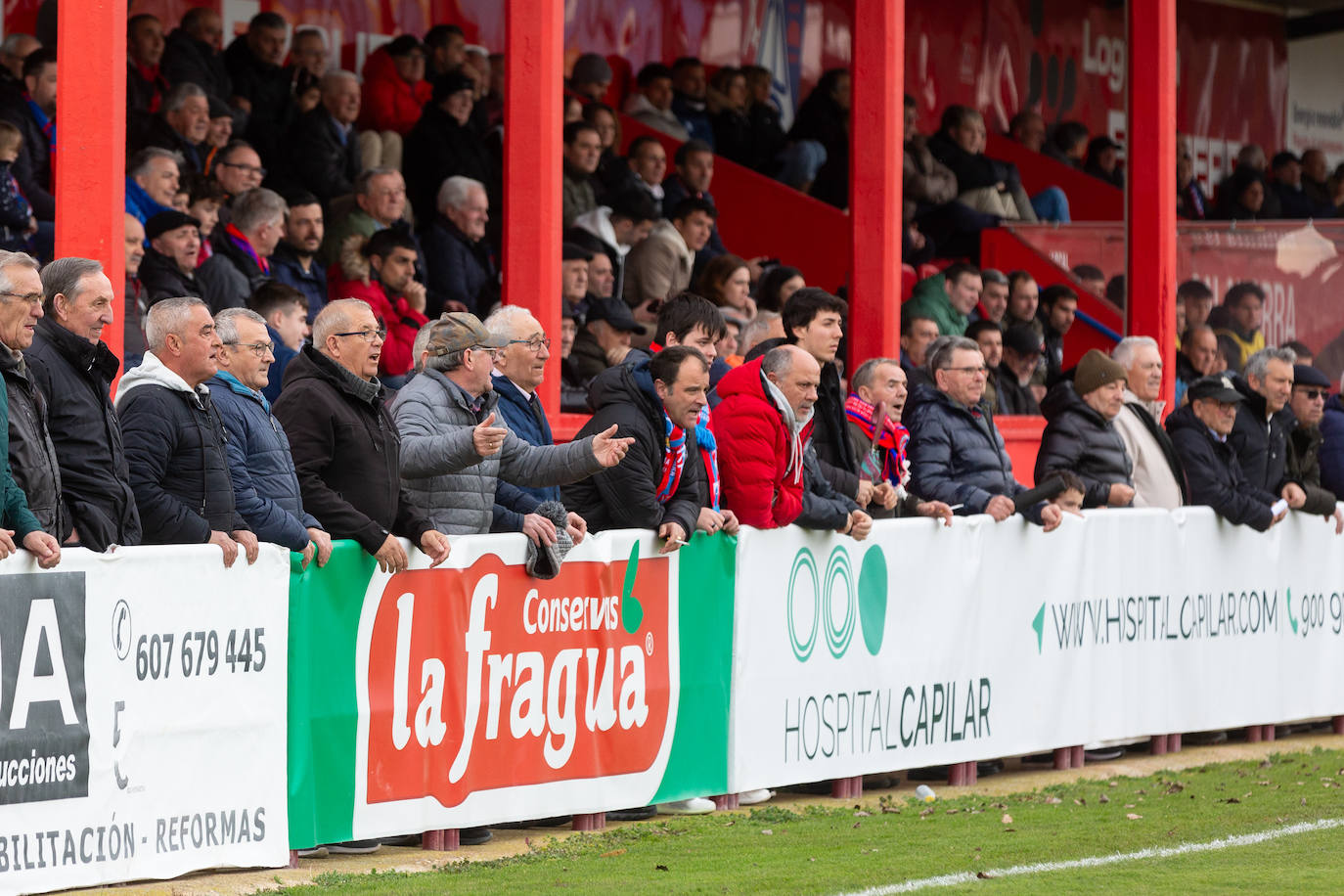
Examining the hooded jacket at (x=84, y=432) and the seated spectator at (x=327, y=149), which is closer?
the hooded jacket at (x=84, y=432)

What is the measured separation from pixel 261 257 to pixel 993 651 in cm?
378

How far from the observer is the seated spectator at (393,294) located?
1055 centimetres

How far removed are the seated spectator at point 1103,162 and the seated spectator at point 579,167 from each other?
769cm

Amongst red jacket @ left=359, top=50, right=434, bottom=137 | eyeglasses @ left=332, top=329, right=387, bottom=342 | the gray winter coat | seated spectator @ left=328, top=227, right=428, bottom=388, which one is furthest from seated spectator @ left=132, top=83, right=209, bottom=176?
eyeglasses @ left=332, top=329, right=387, bottom=342

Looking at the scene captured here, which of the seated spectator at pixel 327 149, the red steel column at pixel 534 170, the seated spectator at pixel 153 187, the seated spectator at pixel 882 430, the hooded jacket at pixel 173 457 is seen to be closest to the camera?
the hooded jacket at pixel 173 457

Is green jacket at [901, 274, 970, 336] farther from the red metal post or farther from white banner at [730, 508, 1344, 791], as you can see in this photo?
the red metal post

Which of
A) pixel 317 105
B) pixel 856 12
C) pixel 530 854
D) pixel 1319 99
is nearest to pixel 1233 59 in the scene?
pixel 1319 99

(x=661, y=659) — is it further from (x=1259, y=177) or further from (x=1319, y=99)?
(x=1319, y=99)

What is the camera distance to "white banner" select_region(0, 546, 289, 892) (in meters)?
6.43

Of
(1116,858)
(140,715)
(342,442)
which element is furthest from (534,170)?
(140,715)

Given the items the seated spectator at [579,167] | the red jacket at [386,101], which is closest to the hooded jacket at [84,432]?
the seated spectator at [579,167]

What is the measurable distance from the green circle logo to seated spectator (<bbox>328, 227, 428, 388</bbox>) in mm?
2373

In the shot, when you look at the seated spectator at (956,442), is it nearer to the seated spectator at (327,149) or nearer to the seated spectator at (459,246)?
the seated spectator at (459,246)

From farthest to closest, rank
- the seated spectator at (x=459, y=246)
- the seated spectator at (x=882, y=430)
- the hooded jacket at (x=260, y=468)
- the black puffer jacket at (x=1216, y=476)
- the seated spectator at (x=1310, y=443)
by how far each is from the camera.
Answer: the seated spectator at (x=1310, y=443) < the seated spectator at (x=459, y=246) < the black puffer jacket at (x=1216, y=476) < the seated spectator at (x=882, y=430) < the hooded jacket at (x=260, y=468)
